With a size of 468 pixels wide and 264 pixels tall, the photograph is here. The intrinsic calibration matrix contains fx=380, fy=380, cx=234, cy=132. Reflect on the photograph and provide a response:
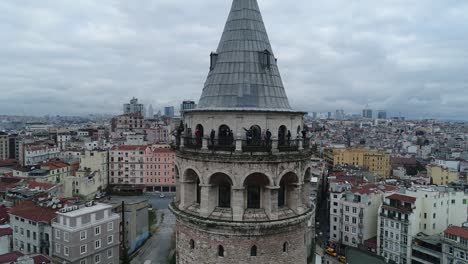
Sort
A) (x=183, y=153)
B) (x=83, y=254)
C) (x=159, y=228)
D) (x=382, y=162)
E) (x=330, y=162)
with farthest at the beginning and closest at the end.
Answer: (x=330, y=162), (x=382, y=162), (x=159, y=228), (x=83, y=254), (x=183, y=153)

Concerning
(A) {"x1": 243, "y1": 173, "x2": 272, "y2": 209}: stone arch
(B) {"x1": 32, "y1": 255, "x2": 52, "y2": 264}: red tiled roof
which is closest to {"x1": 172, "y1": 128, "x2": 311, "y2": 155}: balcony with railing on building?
(A) {"x1": 243, "y1": 173, "x2": 272, "y2": 209}: stone arch

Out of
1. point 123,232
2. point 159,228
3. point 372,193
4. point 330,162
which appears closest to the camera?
point 123,232

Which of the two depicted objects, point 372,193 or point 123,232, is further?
point 372,193

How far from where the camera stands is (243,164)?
13.0 meters

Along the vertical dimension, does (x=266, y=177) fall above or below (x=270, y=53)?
below

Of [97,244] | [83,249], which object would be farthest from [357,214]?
[83,249]

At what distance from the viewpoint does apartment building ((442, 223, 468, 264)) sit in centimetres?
4078

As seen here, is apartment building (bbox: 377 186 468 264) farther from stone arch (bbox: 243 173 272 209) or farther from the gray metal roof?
the gray metal roof

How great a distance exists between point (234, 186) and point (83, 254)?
30891 millimetres

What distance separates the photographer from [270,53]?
47.8 feet

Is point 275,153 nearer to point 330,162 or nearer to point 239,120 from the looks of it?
point 239,120

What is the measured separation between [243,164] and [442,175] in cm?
8174

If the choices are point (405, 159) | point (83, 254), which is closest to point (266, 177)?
point (83, 254)

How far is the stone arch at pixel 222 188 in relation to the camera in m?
13.4
